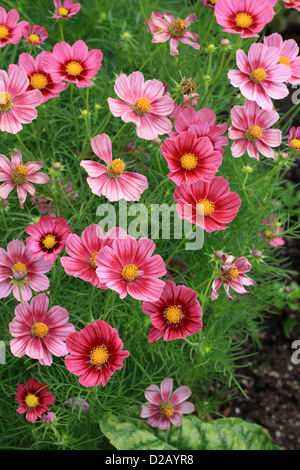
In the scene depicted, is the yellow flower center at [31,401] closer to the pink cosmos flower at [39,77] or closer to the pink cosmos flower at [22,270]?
the pink cosmos flower at [22,270]

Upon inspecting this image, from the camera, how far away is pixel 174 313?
39.3 inches

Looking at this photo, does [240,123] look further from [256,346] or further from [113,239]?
[256,346]

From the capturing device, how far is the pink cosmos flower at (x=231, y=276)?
0.94 metres

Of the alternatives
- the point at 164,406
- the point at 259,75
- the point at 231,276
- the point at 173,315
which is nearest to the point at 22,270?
the point at 173,315

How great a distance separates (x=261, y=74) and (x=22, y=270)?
2.10 ft

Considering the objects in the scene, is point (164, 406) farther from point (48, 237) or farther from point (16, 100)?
point (16, 100)

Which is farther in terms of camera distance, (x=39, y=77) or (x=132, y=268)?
(x=39, y=77)

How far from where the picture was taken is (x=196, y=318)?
3.22ft

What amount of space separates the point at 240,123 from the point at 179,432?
83cm

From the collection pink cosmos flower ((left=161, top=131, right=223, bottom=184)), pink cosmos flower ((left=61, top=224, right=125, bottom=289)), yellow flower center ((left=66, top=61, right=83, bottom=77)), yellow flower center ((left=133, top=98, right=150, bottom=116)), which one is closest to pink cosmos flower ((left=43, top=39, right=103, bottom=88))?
yellow flower center ((left=66, top=61, right=83, bottom=77))

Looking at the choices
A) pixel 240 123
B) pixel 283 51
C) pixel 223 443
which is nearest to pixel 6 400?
pixel 223 443

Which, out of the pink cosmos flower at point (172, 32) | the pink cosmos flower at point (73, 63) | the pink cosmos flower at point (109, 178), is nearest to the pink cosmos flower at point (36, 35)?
the pink cosmos flower at point (73, 63)

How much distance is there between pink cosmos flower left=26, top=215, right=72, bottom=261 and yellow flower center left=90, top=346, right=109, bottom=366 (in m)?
0.20

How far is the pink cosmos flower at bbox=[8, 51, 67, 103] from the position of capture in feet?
3.73
